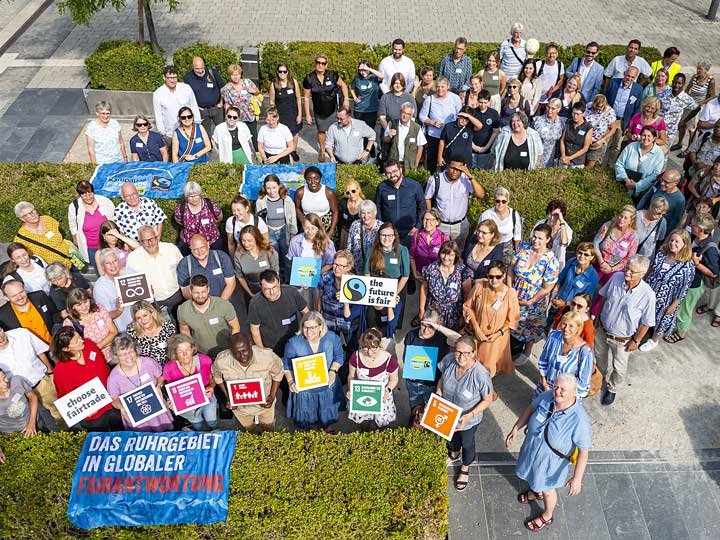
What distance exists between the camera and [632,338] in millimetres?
8367

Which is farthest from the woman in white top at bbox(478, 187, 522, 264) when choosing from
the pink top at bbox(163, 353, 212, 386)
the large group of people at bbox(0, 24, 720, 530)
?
the pink top at bbox(163, 353, 212, 386)

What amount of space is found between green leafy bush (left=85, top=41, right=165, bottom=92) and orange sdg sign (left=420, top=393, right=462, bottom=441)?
11.2 metres

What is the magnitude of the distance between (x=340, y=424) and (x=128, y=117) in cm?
1022

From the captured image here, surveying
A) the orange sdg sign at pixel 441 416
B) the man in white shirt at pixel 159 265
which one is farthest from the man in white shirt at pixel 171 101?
the orange sdg sign at pixel 441 416

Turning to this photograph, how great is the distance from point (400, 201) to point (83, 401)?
4872 millimetres

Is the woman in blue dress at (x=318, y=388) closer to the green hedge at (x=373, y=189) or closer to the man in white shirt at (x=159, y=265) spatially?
the man in white shirt at (x=159, y=265)

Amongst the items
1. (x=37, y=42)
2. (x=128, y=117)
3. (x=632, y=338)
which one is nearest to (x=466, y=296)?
(x=632, y=338)

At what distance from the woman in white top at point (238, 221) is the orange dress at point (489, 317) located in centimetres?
291

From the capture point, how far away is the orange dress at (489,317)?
Answer: 747 centimetres

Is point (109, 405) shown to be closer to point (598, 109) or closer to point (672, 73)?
point (598, 109)

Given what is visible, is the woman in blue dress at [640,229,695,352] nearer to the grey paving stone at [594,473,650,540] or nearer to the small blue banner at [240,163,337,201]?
the grey paving stone at [594,473,650,540]

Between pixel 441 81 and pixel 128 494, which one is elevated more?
pixel 441 81

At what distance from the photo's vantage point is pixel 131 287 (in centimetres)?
777

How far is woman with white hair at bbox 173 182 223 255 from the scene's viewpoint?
8.84 m
